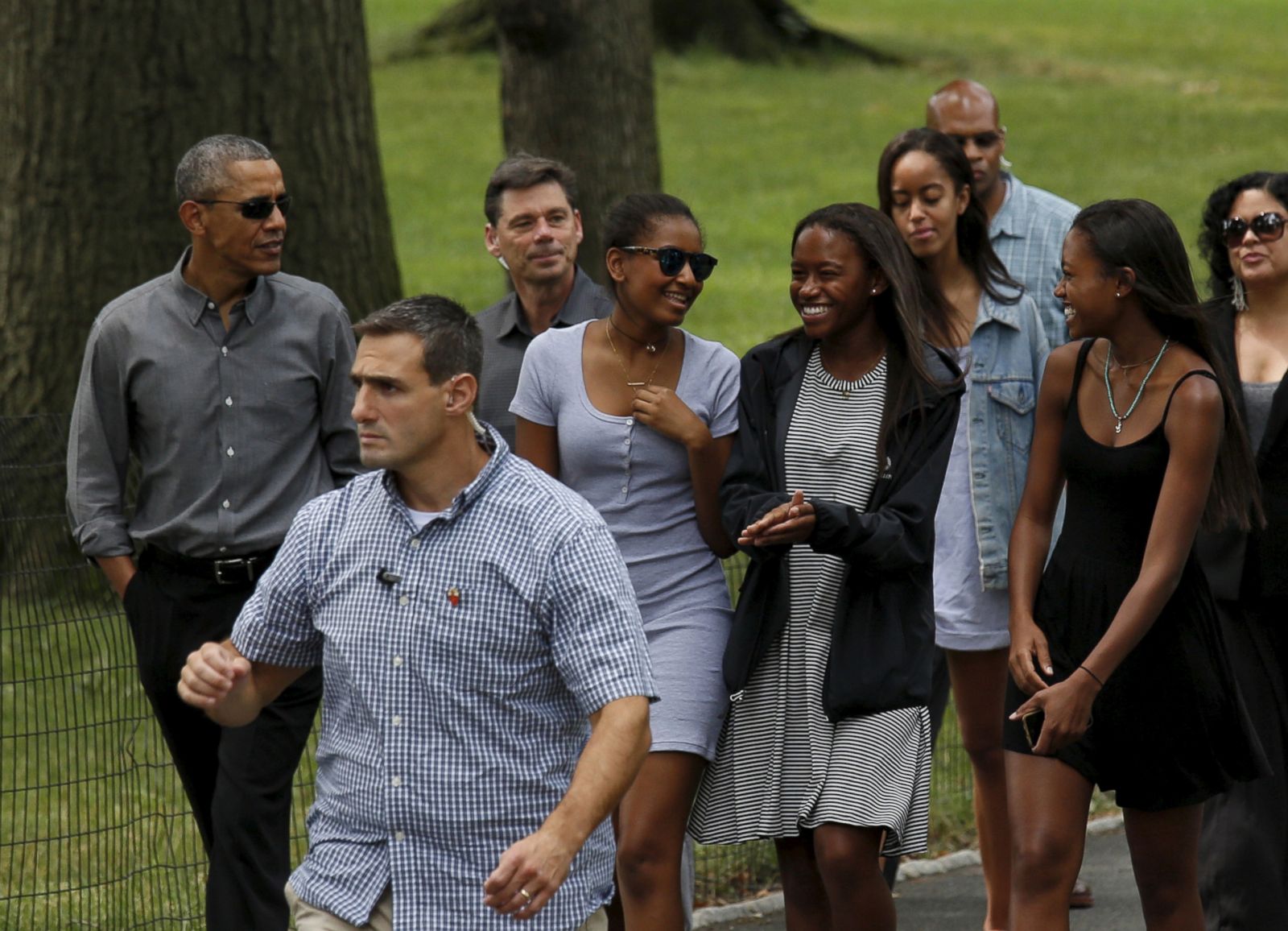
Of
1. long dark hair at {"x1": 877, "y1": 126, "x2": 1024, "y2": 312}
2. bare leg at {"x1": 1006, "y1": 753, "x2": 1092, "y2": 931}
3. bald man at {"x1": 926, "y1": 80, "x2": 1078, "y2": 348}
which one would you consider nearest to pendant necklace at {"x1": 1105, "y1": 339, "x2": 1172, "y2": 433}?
bare leg at {"x1": 1006, "y1": 753, "x2": 1092, "y2": 931}

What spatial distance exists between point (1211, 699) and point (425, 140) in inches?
868

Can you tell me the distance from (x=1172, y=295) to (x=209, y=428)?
2569mm

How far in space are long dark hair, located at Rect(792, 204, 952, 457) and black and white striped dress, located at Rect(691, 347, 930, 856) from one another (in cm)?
5

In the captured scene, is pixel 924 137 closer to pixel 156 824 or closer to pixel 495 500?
pixel 495 500

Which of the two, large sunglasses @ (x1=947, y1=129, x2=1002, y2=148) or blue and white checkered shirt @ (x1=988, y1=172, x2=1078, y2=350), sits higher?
large sunglasses @ (x1=947, y1=129, x2=1002, y2=148)

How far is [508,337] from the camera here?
5.69 metres

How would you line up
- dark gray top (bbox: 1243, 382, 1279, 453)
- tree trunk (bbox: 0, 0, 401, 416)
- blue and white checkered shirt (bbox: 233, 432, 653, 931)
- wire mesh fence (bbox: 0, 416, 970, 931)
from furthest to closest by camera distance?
tree trunk (bbox: 0, 0, 401, 416) → wire mesh fence (bbox: 0, 416, 970, 931) → dark gray top (bbox: 1243, 382, 1279, 453) → blue and white checkered shirt (bbox: 233, 432, 653, 931)

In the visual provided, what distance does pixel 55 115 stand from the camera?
861cm

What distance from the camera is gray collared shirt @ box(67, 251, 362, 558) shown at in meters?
5.31

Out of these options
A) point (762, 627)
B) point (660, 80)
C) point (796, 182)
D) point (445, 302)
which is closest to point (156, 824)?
point (762, 627)

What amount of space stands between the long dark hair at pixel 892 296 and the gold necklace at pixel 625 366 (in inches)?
17.8

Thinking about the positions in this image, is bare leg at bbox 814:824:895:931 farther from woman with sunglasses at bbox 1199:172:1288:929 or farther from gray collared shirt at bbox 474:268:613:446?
gray collared shirt at bbox 474:268:613:446

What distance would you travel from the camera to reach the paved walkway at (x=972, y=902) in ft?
20.2

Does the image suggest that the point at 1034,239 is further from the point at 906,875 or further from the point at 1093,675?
the point at 906,875
